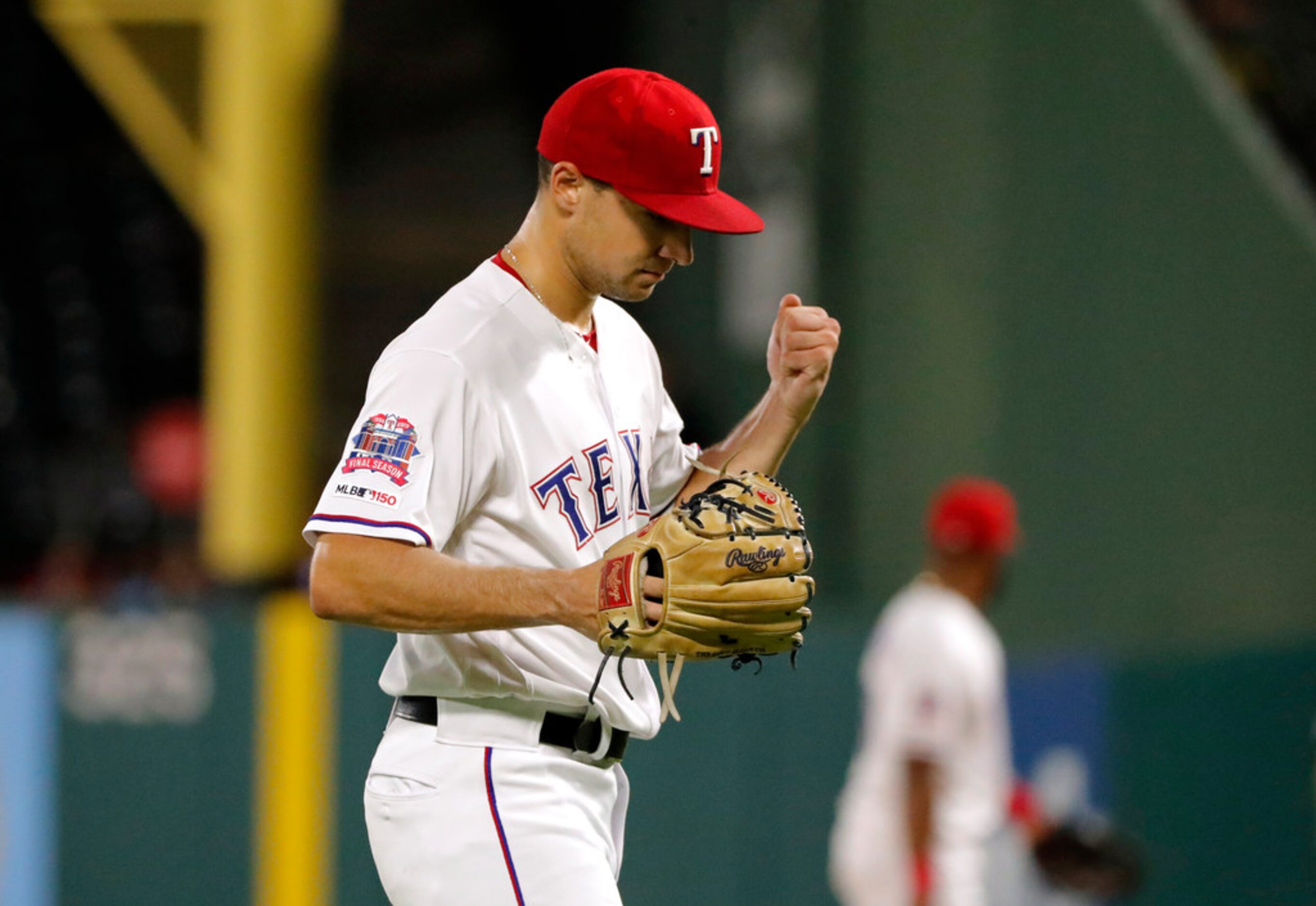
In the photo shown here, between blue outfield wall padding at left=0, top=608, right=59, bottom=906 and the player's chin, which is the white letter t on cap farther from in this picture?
blue outfield wall padding at left=0, top=608, right=59, bottom=906

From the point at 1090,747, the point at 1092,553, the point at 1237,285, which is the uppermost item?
the point at 1237,285

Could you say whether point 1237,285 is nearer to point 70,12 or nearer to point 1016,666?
point 1016,666

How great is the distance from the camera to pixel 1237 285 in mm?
5812

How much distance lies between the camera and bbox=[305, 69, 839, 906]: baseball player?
2.22 m

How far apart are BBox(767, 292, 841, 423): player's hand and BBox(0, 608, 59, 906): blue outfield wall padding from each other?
348 centimetres

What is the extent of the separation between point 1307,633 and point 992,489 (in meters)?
1.33

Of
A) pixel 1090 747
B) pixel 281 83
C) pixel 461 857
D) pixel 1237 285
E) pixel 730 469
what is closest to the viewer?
pixel 461 857

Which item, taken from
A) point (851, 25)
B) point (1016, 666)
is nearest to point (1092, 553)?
point (1016, 666)

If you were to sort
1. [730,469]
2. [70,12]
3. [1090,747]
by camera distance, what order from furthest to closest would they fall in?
[70,12], [1090,747], [730,469]

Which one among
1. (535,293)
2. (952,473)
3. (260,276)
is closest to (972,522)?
(952,473)

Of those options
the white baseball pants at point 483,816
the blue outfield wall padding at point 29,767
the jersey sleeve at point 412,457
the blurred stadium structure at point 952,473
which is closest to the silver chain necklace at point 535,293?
the jersey sleeve at point 412,457

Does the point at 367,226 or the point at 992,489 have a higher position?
the point at 367,226

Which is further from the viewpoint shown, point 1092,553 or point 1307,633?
point 1092,553

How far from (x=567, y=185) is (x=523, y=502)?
0.42m
